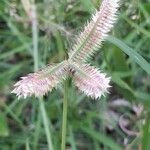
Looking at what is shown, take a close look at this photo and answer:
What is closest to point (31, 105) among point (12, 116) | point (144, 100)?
point (12, 116)

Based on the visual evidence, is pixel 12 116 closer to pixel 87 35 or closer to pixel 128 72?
pixel 128 72

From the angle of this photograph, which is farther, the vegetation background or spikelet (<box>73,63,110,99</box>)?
the vegetation background

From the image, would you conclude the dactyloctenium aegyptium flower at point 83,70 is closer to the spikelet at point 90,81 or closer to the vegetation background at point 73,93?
the spikelet at point 90,81

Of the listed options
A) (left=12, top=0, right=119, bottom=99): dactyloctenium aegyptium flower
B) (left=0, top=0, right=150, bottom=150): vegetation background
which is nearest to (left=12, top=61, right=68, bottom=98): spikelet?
(left=12, top=0, right=119, bottom=99): dactyloctenium aegyptium flower

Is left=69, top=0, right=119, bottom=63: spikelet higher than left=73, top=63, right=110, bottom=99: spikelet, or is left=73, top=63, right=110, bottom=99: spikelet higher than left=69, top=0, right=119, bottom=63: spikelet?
left=69, top=0, right=119, bottom=63: spikelet

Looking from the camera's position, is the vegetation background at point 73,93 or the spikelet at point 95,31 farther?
the vegetation background at point 73,93

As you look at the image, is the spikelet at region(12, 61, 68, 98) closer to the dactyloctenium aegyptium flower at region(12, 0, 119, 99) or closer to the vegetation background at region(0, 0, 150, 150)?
the dactyloctenium aegyptium flower at region(12, 0, 119, 99)

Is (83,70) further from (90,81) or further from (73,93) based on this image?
(73,93)

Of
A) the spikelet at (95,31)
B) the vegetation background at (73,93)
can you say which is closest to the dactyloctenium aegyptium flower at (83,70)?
the spikelet at (95,31)
